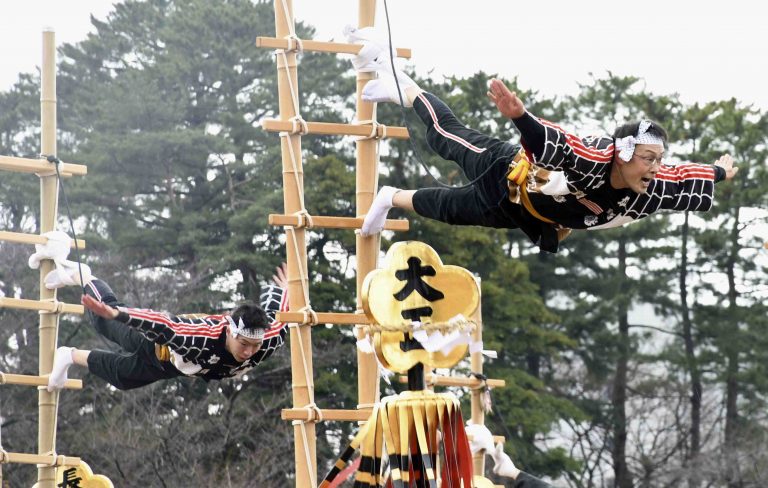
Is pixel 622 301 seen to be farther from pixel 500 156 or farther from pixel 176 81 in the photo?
pixel 500 156

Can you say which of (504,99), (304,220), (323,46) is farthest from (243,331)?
(504,99)

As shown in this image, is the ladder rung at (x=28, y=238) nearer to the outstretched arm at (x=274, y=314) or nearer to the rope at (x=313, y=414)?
the outstretched arm at (x=274, y=314)

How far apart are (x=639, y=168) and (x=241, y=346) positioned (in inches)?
144

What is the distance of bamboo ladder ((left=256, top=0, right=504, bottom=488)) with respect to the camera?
A: 32.7ft

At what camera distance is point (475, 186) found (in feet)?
26.7

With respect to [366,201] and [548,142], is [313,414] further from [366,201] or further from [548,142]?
[548,142]

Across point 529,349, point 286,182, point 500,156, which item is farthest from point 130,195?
point 500,156

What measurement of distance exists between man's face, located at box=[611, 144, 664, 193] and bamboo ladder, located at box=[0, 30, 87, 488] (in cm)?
590

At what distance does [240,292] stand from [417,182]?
3417mm

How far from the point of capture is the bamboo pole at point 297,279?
412 inches

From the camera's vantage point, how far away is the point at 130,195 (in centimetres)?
2648

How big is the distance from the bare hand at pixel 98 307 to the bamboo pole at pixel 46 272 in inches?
101

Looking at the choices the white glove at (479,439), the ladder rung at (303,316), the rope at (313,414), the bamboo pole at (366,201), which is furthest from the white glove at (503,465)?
the ladder rung at (303,316)

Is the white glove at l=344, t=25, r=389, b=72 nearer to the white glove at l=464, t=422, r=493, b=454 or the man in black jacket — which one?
the man in black jacket
